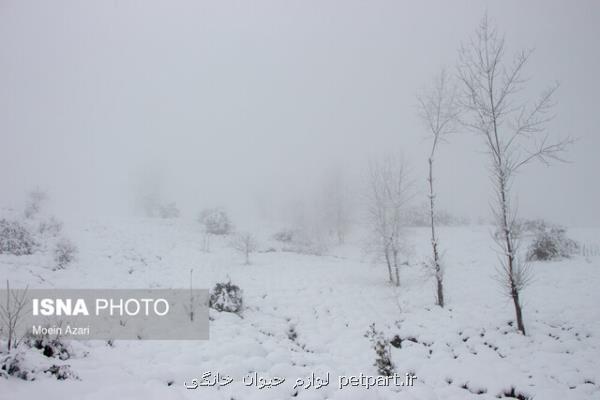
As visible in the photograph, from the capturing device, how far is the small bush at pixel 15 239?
15375 mm

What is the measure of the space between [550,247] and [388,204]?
985cm

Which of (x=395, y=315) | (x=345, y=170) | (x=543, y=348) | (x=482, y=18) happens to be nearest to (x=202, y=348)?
(x=395, y=315)

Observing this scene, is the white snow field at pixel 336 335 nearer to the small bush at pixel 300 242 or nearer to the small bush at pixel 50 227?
the small bush at pixel 50 227

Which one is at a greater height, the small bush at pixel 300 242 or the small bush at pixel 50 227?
the small bush at pixel 50 227

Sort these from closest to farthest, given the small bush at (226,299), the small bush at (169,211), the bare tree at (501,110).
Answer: the bare tree at (501,110) → the small bush at (226,299) → the small bush at (169,211)

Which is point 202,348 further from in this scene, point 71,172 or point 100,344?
point 71,172

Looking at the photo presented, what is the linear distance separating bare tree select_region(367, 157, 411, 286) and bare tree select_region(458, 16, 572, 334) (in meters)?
7.00

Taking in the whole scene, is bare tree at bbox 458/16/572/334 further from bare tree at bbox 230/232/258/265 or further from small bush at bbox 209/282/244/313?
bare tree at bbox 230/232/258/265

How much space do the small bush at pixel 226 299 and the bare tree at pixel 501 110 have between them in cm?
1013

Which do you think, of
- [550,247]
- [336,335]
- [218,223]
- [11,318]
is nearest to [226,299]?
[336,335]

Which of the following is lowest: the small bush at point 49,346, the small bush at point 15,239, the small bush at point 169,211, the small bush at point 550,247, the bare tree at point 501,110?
the small bush at point 49,346

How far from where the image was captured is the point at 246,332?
10.4 meters
